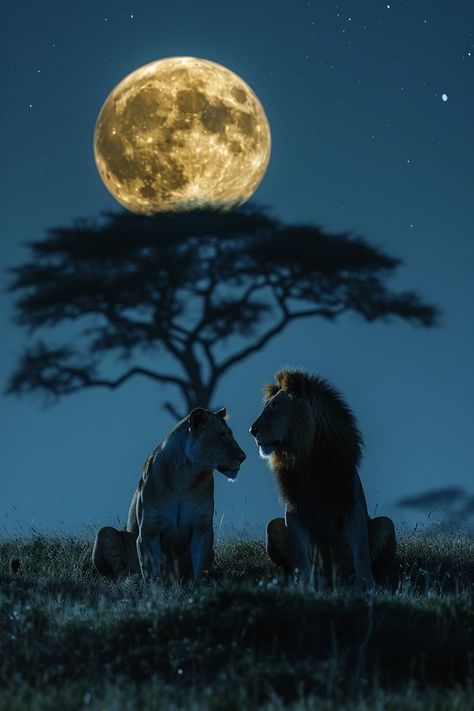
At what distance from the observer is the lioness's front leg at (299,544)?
962 cm

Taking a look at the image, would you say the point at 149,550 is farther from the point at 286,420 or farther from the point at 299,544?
the point at 286,420

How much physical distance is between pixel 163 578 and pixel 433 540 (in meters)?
4.05

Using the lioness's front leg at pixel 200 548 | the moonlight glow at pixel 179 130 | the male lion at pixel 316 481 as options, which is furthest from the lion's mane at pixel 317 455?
the moonlight glow at pixel 179 130

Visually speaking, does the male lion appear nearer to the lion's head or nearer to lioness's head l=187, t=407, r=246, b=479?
the lion's head

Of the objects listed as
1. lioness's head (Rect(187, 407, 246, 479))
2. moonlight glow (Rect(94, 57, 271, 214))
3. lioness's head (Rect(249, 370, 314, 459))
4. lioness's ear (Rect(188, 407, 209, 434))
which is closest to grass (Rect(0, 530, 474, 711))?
lioness's head (Rect(187, 407, 246, 479))

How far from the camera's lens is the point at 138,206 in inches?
968

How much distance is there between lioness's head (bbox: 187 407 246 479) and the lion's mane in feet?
1.50

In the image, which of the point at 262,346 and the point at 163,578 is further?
the point at 262,346

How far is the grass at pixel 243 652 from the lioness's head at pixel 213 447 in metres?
1.65

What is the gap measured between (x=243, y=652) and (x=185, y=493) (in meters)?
3.52

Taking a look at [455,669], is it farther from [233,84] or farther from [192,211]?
[192,211]

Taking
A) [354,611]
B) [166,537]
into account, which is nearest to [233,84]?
[166,537]

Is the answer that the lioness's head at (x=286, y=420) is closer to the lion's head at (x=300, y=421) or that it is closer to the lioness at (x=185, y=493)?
the lion's head at (x=300, y=421)

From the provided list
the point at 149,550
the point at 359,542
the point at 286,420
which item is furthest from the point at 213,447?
the point at 359,542
